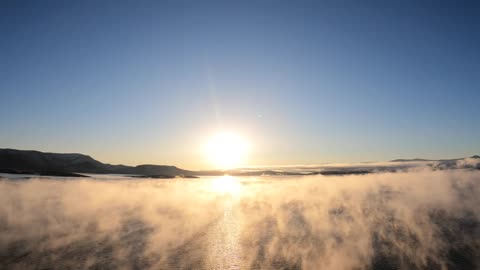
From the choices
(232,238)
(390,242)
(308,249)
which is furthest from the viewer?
(232,238)

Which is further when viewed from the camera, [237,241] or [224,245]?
[237,241]

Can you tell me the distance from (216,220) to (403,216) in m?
18.8

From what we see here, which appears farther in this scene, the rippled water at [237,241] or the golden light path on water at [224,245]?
the golden light path on water at [224,245]

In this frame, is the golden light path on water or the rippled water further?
the golden light path on water

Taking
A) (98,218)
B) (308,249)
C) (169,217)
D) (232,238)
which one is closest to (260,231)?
(232,238)

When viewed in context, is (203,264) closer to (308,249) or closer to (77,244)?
(308,249)

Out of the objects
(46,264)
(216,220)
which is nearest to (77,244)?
(46,264)

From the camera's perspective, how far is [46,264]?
1471 cm

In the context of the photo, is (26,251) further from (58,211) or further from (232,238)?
(58,211)

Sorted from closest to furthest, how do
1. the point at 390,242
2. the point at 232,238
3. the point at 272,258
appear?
the point at 272,258 → the point at 390,242 → the point at 232,238

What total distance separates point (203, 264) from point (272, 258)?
11.7 feet

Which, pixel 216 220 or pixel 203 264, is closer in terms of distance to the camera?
pixel 203 264

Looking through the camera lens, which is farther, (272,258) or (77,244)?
(77,244)

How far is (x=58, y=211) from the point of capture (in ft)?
109
